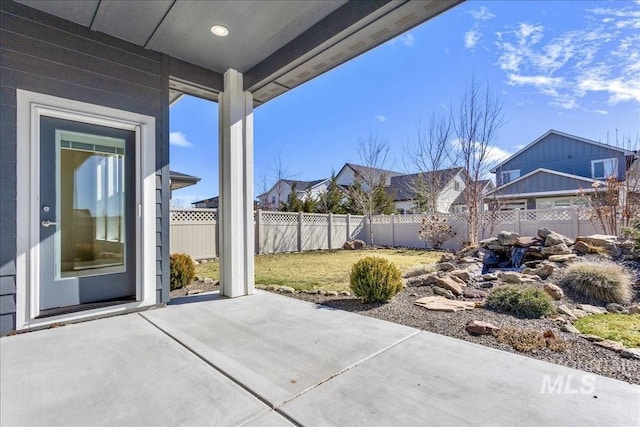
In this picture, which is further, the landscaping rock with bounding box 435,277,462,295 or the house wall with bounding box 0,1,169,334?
the landscaping rock with bounding box 435,277,462,295

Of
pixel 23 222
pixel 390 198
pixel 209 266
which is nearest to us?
pixel 23 222

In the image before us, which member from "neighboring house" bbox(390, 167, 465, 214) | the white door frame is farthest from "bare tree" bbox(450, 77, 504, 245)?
the white door frame

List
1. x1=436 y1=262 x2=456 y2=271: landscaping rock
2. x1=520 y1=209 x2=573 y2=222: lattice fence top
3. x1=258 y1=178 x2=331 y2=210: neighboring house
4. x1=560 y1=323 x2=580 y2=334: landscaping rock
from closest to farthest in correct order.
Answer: x1=560 y1=323 x2=580 y2=334: landscaping rock < x1=436 y1=262 x2=456 y2=271: landscaping rock < x1=520 y1=209 x2=573 y2=222: lattice fence top < x1=258 y1=178 x2=331 y2=210: neighboring house

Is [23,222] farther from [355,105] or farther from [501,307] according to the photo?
[355,105]

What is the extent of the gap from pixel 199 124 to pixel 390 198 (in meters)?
10.4

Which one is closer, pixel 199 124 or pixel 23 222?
pixel 23 222

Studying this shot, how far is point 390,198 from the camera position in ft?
53.7

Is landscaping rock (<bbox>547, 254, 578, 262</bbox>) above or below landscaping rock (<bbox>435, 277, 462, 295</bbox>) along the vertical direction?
above

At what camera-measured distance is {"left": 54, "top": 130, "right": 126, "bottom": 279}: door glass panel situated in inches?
132

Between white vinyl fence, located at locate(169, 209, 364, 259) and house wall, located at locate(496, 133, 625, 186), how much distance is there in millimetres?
7469

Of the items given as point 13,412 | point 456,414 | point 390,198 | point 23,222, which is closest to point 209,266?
point 23,222

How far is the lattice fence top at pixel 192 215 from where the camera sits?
8.36 m

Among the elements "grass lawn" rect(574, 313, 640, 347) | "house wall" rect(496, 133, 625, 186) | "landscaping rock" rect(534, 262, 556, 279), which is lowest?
"grass lawn" rect(574, 313, 640, 347)

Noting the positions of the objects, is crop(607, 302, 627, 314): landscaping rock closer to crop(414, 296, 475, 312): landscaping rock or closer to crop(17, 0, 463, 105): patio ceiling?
crop(414, 296, 475, 312): landscaping rock
